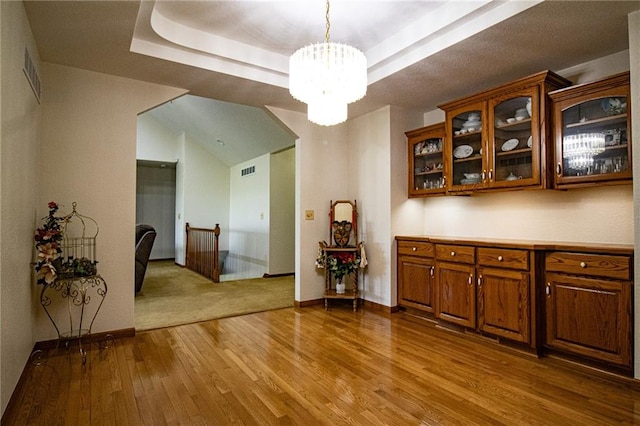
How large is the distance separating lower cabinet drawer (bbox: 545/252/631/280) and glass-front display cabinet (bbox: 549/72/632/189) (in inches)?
23.6

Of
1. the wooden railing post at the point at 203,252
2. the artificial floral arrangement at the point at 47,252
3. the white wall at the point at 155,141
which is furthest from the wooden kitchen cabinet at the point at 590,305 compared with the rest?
the white wall at the point at 155,141

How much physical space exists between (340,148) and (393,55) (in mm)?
1884

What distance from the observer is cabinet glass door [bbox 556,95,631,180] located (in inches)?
106

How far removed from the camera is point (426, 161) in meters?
4.32

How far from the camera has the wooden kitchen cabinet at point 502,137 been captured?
3.04 metres

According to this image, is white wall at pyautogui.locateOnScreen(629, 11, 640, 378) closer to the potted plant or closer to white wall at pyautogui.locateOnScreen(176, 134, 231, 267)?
the potted plant

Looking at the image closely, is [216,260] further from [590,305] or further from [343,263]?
[590,305]

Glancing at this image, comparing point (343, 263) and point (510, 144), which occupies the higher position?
point (510, 144)

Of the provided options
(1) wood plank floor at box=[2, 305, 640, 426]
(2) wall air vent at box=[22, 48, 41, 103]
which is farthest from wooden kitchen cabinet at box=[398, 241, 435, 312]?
(2) wall air vent at box=[22, 48, 41, 103]

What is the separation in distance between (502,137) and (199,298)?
442 cm

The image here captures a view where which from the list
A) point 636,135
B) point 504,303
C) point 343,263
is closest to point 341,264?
point 343,263

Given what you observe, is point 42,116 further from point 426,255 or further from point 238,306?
point 426,255

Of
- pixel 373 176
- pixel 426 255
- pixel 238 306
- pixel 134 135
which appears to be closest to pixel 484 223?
pixel 426 255

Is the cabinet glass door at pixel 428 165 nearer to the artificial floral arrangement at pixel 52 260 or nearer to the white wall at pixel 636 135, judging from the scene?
the white wall at pixel 636 135
